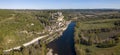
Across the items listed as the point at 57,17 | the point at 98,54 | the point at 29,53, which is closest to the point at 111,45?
the point at 98,54

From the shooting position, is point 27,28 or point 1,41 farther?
point 27,28

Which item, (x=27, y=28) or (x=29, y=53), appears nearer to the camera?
(x=29, y=53)

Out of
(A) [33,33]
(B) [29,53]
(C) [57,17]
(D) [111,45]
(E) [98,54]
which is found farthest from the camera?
(C) [57,17]

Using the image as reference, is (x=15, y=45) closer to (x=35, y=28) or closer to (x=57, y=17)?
(x=35, y=28)

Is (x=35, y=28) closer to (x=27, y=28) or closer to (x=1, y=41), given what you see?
(x=27, y=28)

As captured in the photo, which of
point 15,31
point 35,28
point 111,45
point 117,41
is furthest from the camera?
point 35,28

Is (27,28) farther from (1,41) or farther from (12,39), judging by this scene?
(1,41)

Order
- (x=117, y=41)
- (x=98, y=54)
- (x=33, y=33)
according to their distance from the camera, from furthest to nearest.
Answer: (x=33, y=33) < (x=117, y=41) < (x=98, y=54)

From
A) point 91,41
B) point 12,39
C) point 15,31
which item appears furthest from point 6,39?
point 91,41

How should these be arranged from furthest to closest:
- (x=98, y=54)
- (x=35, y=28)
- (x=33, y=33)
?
(x=35, y=28), (x=33, y=33), (x=98, y=54)
